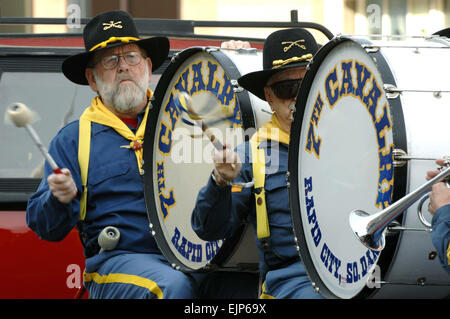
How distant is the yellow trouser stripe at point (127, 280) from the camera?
3.63 m

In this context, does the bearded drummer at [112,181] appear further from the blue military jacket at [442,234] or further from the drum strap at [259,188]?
the blue military jacket at [442,234]

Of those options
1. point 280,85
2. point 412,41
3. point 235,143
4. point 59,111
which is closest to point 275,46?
point 280,85

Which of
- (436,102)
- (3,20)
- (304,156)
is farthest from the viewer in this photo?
(3,20)

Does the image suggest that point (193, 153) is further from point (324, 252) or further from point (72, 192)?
point (324, 252)

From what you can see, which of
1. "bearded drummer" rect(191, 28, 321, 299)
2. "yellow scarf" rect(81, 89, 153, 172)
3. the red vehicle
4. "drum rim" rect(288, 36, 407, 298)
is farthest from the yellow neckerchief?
the red vehicle

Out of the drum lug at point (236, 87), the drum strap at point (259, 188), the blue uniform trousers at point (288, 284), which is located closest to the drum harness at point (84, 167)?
the drum lug at point (236, 87)

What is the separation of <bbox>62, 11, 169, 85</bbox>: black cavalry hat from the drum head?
3.36 feet

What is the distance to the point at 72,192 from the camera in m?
Result: 3.66

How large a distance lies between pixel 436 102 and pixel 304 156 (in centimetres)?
65

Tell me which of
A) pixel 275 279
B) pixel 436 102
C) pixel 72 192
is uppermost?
pixel 436 102

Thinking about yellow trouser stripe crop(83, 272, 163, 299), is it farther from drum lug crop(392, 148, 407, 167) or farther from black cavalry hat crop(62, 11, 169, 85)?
drum lug crop(392, 148, 407, 167)

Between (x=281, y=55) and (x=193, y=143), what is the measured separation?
0.50 m

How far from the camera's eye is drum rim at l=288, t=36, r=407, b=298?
9.23ft

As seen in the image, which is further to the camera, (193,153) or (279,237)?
(193,153)
